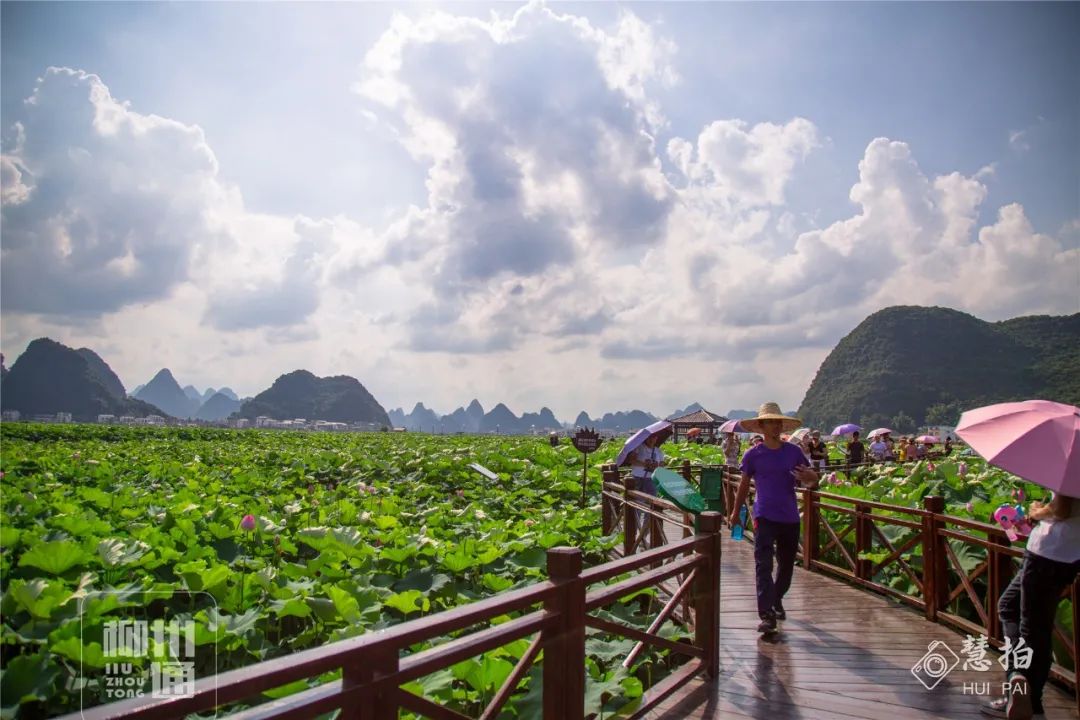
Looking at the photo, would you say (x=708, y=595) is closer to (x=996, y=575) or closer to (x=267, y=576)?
(x=996, y=575)

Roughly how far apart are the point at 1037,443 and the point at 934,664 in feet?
5.74

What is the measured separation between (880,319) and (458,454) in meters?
98.5

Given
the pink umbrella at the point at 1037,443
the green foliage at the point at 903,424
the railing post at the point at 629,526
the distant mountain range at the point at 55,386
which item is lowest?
the green foliage at the point at 903,424

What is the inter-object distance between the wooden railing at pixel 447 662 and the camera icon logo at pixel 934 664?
1.34 meters

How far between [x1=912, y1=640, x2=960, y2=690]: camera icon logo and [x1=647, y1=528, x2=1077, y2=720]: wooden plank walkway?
0.04 metres

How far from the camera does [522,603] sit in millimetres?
2307

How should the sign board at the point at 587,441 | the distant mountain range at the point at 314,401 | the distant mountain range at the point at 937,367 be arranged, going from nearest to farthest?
the sign board at the point at 587,441 → the distant mountain range at the point at 937,367 → the distant mountain range at the point at 314,401

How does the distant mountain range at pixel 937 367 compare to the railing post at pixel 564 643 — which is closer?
the railing post at pixel 564 643

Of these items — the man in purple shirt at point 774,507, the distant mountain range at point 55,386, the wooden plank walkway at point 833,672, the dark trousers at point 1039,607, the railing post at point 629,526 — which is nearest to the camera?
the dark trousers at point 1039,607

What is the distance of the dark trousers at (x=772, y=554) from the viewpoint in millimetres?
4188

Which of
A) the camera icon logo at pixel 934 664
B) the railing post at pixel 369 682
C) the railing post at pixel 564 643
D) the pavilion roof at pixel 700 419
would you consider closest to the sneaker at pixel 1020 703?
the camera icon logo at pixel 934 664

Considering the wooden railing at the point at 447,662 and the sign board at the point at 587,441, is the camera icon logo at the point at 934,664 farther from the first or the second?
the sign board at the point at 587,441

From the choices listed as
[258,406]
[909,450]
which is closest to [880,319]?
[909,450]

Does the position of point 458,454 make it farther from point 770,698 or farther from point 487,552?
point 770,698
